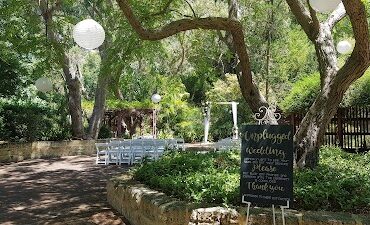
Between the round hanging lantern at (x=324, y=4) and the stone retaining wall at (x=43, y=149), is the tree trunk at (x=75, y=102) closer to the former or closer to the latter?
the stone retaining wall at (x=43, y=149)

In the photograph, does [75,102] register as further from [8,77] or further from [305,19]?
[305,19]

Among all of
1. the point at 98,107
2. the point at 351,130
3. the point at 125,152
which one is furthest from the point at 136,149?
the point at 351,130

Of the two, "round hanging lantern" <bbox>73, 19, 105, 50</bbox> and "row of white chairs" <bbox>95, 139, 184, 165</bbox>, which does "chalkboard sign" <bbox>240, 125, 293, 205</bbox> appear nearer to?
"round hanging lantern" <bbox>73, 19, 105, 50</bbox>

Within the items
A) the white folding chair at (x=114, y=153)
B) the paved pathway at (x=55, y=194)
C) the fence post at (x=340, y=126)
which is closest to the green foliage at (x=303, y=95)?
the fence post at (x=340, y=126)

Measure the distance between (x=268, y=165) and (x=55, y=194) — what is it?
5.78 m

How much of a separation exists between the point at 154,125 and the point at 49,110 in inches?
267

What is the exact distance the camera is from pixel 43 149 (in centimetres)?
1702

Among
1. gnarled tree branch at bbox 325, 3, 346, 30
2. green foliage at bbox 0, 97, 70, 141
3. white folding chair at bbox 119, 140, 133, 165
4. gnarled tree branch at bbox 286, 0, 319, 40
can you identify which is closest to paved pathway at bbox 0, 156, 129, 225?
white folding chair at bbox 119, 140, 133, 165

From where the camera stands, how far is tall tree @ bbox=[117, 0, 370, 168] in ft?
22.6

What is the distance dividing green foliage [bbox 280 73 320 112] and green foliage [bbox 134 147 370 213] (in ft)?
16.1

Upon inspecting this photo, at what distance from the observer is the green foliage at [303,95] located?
13.7 meters

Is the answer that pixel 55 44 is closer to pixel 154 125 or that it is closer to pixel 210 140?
pixel 154 125

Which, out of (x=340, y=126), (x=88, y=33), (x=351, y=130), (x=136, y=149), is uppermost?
(x=88, y=33)

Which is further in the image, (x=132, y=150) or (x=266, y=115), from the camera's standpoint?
(x=132, y=150)
